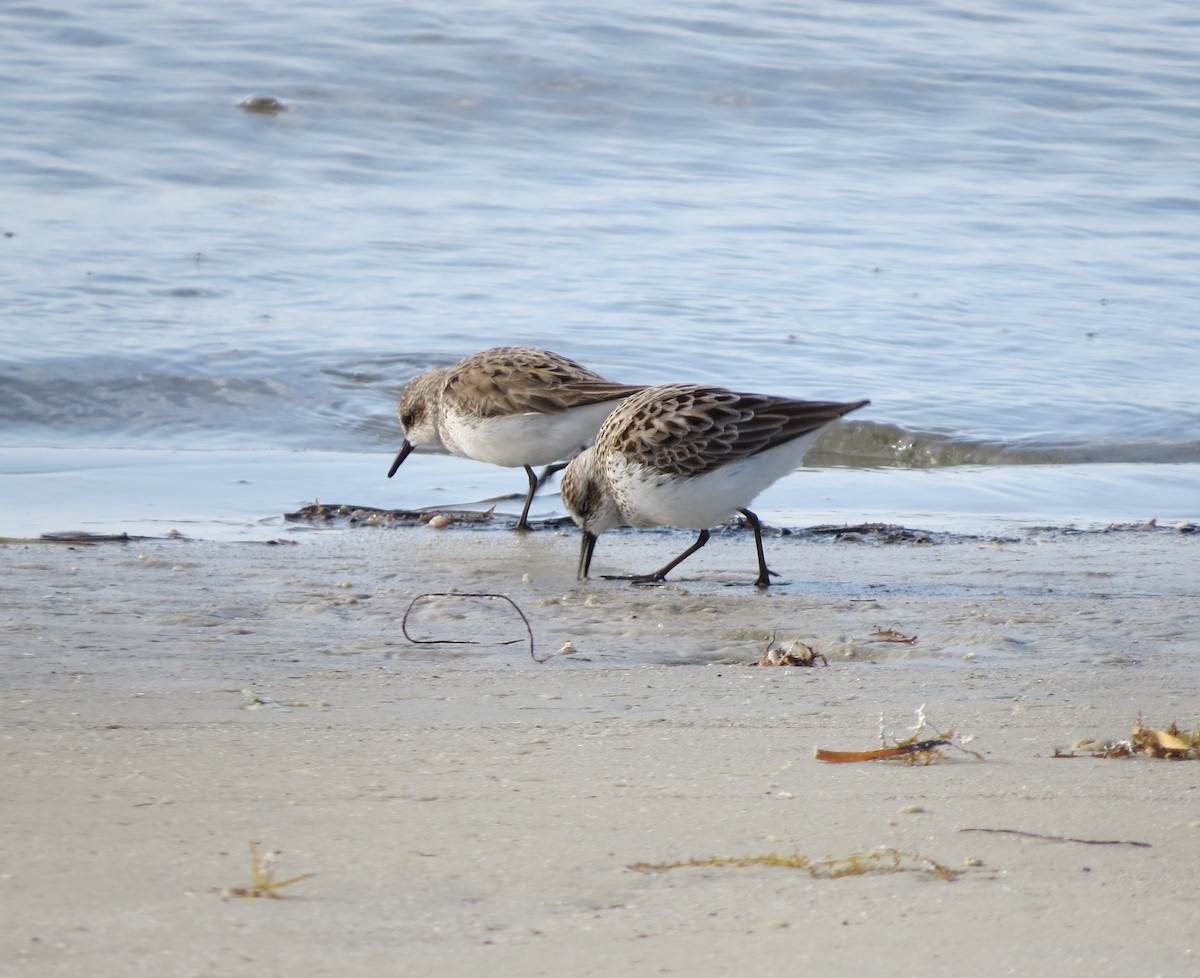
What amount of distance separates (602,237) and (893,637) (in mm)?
8704

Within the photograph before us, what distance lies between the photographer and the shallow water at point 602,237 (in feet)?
29.7

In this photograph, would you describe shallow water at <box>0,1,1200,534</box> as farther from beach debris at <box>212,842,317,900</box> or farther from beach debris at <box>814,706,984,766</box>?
beach debris at <box>212,842,317,900</box>

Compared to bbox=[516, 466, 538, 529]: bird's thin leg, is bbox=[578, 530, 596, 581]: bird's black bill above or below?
above

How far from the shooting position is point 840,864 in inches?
108

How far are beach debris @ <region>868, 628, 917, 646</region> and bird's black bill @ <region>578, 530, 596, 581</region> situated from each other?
5.07 ft

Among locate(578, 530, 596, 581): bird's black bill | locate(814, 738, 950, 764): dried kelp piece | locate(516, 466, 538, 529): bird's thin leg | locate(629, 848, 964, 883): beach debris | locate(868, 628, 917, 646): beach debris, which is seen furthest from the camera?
locate(516, 466, 538, 529): bird's thin leg

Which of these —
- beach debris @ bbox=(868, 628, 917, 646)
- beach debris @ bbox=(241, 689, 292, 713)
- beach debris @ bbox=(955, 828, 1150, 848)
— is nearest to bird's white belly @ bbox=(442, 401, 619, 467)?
beach debris @ bbox=(868, 628, 917, 646)

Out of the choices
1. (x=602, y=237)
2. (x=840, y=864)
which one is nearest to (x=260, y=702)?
(x=840, y=864)

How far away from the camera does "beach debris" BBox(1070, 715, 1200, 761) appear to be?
3436 millimetres

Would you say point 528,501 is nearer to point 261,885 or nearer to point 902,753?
point 902,753

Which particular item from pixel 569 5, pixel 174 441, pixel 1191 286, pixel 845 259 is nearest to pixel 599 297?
pixel 845 259

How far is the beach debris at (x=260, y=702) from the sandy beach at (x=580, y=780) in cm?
1

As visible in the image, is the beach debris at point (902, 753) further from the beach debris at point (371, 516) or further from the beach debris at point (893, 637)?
the beach debris at point (371, 516)

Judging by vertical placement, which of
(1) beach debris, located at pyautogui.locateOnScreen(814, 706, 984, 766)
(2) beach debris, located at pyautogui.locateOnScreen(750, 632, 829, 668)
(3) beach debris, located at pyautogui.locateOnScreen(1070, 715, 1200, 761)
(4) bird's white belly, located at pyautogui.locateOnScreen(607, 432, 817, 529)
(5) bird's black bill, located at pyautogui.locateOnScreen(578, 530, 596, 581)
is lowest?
(5) bird's black bill, located at pyautogui.locateOnScreen(578, 530, 596, 581)
